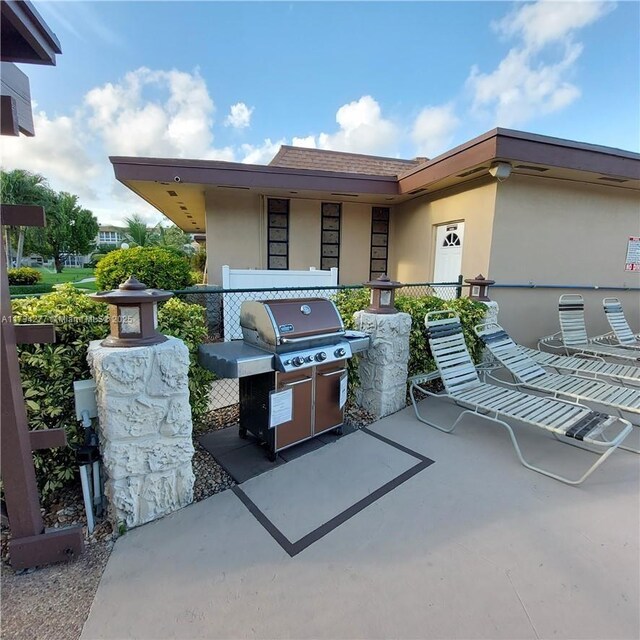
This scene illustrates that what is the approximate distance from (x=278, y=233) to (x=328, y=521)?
6.85 metres

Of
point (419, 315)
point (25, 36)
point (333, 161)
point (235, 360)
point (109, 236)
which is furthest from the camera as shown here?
point (109, 236)

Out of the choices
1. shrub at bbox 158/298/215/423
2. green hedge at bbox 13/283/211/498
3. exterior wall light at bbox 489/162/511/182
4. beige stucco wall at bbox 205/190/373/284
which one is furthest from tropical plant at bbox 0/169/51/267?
exterior wall light at bbox 489/162/511/182

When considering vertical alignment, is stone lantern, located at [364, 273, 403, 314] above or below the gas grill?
above

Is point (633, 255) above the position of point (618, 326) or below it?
above

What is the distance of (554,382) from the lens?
3730mm

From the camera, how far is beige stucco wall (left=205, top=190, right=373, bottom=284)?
752 cm

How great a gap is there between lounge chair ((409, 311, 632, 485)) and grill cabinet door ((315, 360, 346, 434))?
39.4 inches

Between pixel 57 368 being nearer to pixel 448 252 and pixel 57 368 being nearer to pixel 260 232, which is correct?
pixel 260 232

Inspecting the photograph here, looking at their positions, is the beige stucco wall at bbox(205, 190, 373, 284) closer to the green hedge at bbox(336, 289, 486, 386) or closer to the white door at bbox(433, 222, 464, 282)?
the white door at bbox(433, 222, 464, 282)

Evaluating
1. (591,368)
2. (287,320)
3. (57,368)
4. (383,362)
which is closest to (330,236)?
(383,362)

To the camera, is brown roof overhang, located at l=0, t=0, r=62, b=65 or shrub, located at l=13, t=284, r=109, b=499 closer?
brown roof overhang, located at l=0, t=0, r=62, b=65

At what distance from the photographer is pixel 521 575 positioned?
1.71 m

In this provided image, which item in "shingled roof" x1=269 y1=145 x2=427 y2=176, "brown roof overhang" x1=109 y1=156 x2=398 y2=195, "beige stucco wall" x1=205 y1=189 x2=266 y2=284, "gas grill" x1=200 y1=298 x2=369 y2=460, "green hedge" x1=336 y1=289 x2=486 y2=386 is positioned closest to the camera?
"gas grill" x1=200 y1=298 x2=369 y2=460

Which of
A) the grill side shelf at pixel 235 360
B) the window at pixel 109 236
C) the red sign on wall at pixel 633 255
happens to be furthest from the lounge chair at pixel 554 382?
the window at pixel 109 236
